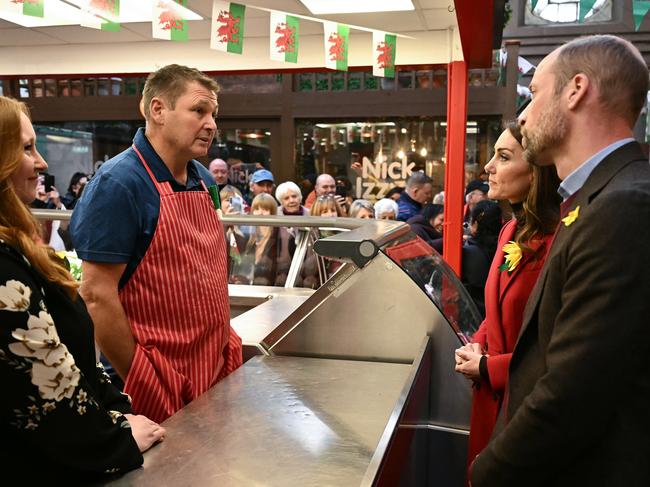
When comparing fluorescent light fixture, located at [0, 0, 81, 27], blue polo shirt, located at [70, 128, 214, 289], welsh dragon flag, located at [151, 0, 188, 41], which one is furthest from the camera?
A: fluorescent light fixture, located at [0, 0, 81, 27]

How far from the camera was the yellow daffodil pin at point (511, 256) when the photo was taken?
172 centimetres

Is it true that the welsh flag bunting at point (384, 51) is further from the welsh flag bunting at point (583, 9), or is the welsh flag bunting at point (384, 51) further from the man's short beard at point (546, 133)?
the man's short beard at point (546, 133)

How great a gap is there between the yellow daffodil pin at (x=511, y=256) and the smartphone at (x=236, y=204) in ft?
12.8

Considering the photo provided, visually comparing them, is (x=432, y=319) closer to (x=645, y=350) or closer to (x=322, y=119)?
(x=645, y=350)

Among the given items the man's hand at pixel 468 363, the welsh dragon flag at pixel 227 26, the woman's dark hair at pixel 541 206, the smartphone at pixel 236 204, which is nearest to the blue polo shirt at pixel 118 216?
the man's hand at pixel 468 363

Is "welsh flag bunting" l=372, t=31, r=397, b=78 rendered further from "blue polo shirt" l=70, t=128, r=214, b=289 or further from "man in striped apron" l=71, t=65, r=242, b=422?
"blue polo shirt" l=70, t=128, r=214, b=289

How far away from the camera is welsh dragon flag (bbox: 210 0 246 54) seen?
4.81 m

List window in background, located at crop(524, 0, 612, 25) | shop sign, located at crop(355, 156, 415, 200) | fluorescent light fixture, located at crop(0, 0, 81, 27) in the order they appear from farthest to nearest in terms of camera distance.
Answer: shop sign, located at crop(355, 156, 415, 200) < window in background, located at crop(524, 0, 612, 25) < fluorescent light fixture, located at crop(0, 0, 81, 27)

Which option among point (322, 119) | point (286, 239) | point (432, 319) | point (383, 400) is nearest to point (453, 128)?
point (286, 239)


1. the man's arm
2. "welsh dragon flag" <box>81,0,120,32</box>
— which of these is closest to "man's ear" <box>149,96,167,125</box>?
the man's arm

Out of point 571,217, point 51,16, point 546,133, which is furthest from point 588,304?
point 51,16

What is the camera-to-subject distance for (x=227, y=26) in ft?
16.0

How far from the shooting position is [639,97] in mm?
1162

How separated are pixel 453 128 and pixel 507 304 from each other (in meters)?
3.80
